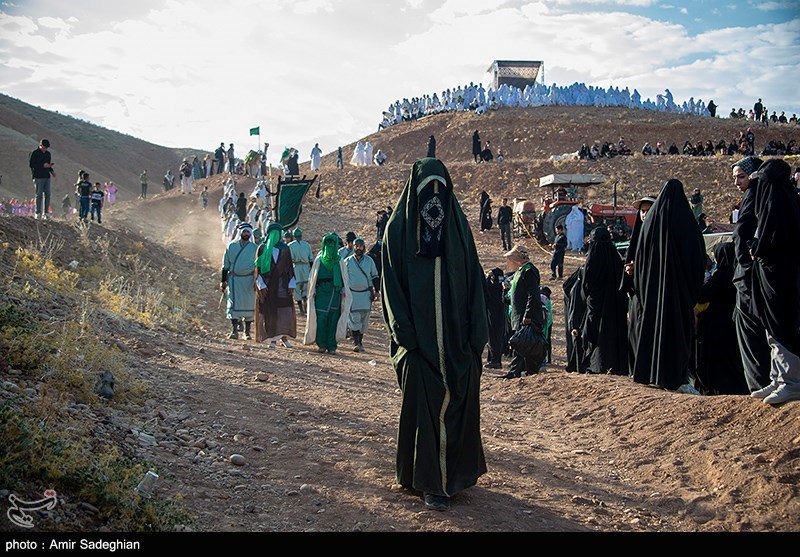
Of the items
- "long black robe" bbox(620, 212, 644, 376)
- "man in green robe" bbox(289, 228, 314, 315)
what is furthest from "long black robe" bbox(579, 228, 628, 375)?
"man in green robe" bbox(289, 228, 314, 315)

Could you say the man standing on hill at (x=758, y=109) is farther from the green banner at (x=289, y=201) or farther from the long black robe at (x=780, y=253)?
the long black robe at (x=780, y=253)

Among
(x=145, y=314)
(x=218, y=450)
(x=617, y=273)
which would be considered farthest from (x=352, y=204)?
(x=218, y=450)

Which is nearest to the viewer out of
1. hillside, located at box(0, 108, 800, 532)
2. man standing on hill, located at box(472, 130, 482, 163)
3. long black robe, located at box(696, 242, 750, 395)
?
hillside, located at box(0, 108, 800, 532)

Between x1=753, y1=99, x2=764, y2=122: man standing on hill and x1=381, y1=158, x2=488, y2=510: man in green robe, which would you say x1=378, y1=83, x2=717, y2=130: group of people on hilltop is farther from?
x1=381, y1=158, x2=488, y2=510: man in green robe

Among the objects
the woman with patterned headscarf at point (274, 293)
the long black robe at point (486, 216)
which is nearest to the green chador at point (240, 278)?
the woman with patterned headscarf at point (274, 293)

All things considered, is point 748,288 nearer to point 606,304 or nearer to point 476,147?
point 606,304

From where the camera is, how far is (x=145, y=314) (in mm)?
9891

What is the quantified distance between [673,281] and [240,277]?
6598mm

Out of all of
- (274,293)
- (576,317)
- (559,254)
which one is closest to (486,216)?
(559,254)

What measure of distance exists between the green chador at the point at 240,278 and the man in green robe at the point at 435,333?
694cm

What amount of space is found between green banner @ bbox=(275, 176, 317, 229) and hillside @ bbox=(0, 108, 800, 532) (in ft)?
29.3

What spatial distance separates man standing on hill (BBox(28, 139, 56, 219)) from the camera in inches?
575

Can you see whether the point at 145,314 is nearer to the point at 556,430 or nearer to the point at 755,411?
the point at 556,430
